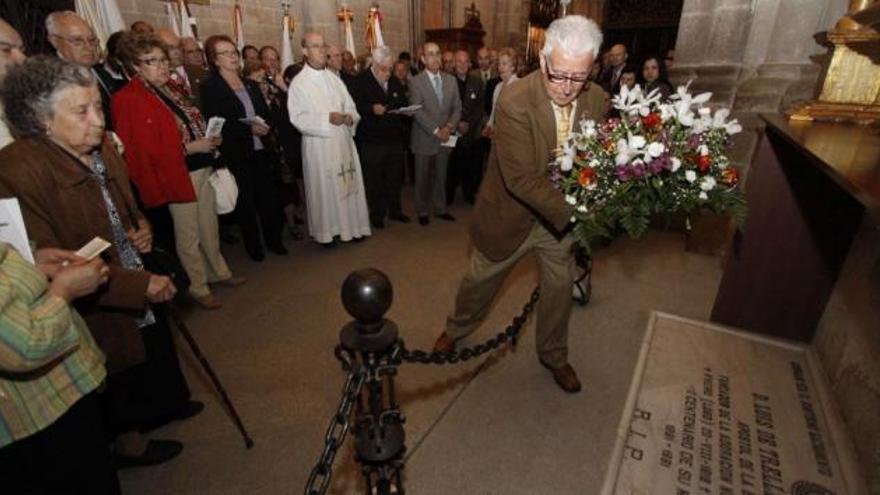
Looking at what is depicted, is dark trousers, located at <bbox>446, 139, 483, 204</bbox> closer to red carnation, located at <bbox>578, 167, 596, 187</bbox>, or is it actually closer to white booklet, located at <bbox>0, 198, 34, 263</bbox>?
red carnation, located at <bbox>578, 167, 596, 187</bbox>

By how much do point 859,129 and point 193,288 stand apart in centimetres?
511

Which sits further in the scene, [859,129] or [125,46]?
[125,46]

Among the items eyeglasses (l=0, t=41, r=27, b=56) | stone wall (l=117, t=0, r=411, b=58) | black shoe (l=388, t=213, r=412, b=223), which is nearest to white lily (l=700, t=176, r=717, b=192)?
eyeglasses (l=0, t=41, r=27, b=56)

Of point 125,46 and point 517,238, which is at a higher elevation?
point 125,46

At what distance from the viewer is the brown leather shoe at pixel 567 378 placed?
3.00 metres

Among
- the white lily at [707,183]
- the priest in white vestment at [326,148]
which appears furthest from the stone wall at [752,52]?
the priest in white vestment at [326,148]

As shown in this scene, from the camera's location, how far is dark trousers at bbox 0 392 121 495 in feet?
5.09

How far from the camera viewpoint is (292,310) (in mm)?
4102

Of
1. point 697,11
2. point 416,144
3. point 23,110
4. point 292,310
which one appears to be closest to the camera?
point 23,110

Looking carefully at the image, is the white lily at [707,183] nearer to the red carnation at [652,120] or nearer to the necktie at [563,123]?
the red carnation at [652,120]

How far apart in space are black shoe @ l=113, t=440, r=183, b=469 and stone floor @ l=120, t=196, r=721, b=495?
49 millimetres

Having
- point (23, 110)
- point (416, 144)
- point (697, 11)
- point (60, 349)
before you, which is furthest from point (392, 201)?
point (60, 349)

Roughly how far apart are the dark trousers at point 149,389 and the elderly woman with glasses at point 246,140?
8.47 feet

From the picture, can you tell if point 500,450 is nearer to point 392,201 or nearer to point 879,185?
point 879,185
